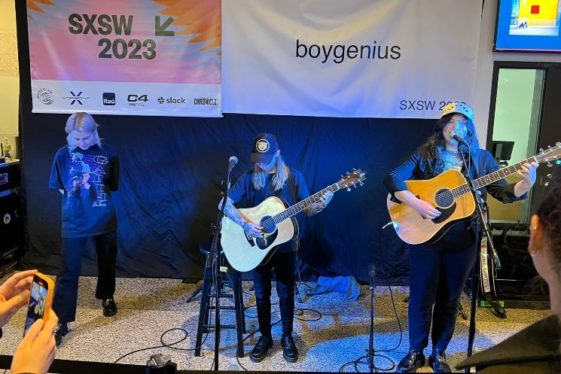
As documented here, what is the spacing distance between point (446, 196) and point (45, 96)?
3063 mm

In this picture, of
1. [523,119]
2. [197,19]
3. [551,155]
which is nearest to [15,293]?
[551,155]

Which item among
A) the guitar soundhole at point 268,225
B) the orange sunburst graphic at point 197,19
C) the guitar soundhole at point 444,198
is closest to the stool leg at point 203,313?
the guitar soundhole at point 268,225

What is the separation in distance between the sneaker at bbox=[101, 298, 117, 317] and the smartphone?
7.29 ft

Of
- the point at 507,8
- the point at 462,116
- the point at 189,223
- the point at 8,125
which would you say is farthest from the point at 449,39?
the point at 8,125

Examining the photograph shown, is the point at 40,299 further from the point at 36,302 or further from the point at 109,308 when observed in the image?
the point at 109,308

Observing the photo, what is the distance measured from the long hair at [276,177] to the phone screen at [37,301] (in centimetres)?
163

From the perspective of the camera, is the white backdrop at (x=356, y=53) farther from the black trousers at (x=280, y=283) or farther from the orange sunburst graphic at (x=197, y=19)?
the black trousers at (x=280, y=283)

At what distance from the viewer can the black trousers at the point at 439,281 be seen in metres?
2.44

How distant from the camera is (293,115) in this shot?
3672 millimetres

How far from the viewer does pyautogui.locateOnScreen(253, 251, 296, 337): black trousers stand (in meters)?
2.69

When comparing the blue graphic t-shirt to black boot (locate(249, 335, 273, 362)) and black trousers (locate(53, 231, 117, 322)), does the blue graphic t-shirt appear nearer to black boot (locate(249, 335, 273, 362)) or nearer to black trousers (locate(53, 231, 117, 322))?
black trousers (locate(53, 231, 117, 322))

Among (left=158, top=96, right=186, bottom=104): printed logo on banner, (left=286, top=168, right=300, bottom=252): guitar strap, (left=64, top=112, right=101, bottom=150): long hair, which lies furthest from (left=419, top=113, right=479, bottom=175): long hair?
(left=64, top=112, right=101, bottom=150): long hair

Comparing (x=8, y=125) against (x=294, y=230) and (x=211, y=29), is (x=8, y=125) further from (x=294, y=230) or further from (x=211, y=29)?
(x=294, y=230)

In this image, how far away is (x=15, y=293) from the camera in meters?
1.31
